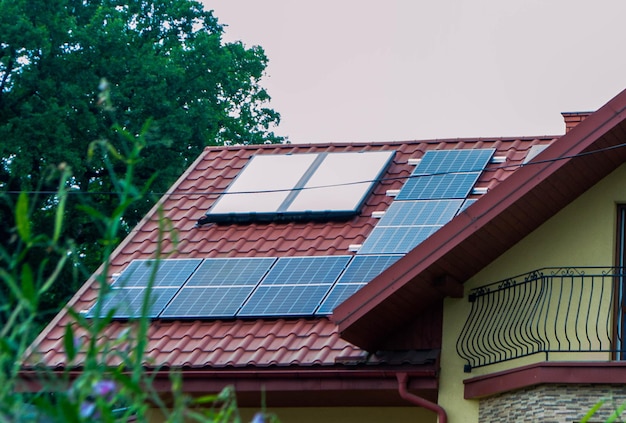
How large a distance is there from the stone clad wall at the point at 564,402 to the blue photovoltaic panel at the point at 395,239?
2.54 m

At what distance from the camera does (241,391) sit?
47.5 ft

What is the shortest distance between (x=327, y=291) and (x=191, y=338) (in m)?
1.60

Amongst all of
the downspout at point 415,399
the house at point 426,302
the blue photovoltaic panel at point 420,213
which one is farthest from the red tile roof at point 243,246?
the downspout at point 415,399

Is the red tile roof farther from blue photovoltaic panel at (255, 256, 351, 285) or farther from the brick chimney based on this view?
the brick chimney

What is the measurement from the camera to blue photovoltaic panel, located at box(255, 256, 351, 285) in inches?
606

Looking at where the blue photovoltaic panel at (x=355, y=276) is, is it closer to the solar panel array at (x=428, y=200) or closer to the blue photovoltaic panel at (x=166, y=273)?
the solar panel array at (x=428, y=200)

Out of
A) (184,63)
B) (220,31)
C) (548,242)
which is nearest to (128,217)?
(184,63)

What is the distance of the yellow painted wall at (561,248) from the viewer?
1423cm

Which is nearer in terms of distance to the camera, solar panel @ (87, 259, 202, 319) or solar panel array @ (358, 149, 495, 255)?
solar panel array @ (358, 149, 495, 255)

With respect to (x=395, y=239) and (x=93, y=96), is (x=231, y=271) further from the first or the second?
(x=93, y=96)

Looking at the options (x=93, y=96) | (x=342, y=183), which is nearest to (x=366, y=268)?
(x=342, y=183)

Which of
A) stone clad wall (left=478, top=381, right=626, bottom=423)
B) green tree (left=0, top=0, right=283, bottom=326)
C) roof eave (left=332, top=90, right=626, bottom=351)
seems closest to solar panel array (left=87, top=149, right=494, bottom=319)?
roof eave (left=332, top=90, right=626, bottom=351)

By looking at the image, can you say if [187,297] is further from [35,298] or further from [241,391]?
[35,298]

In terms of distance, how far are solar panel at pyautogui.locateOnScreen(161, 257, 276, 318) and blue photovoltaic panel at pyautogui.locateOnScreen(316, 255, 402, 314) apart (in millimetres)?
1081
